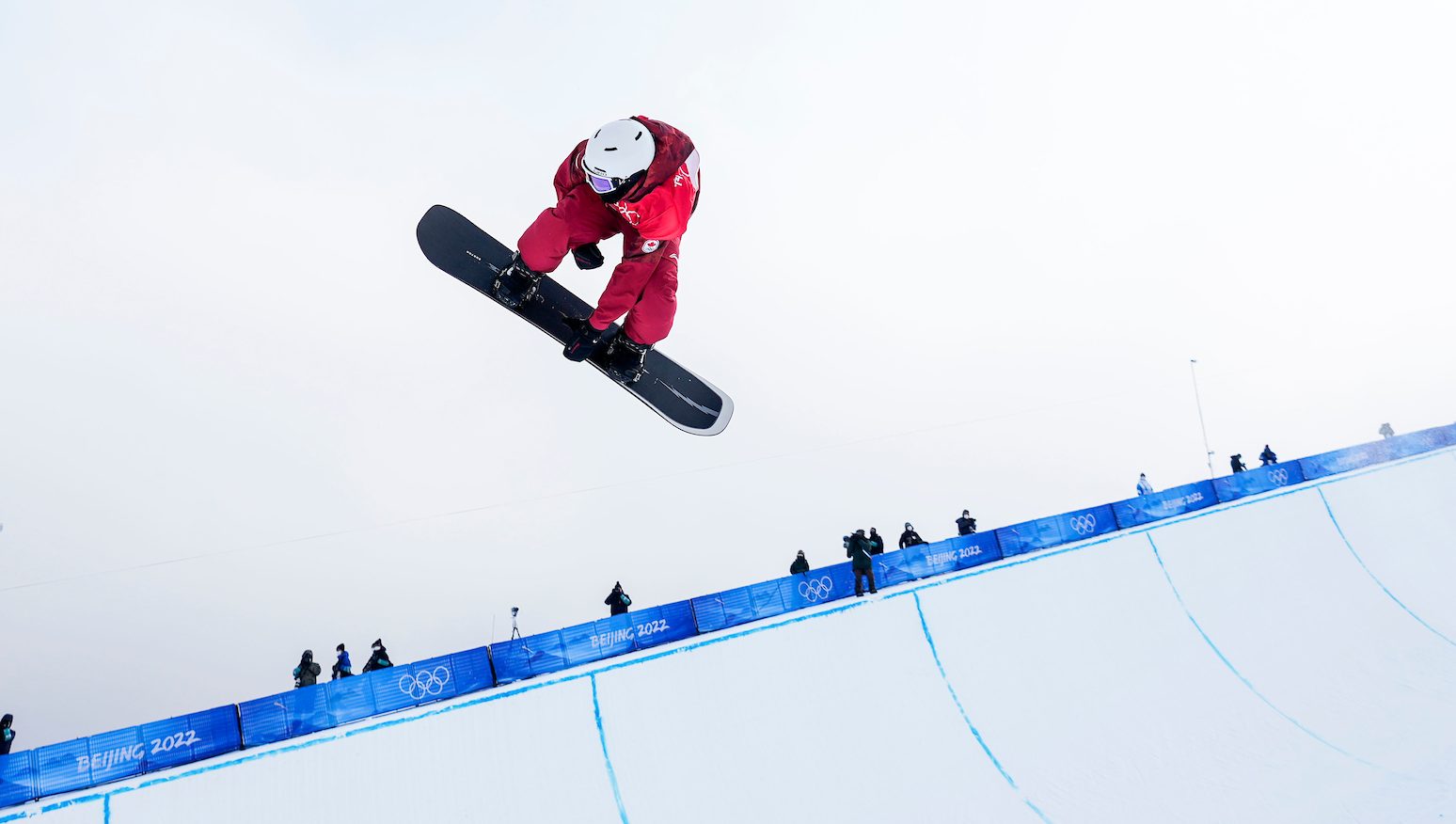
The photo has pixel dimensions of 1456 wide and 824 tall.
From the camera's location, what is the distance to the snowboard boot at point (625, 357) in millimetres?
4895

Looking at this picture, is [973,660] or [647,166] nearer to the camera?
[647,166]

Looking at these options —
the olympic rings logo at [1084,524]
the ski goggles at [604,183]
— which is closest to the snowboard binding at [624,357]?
the ski goggles at [604,183]

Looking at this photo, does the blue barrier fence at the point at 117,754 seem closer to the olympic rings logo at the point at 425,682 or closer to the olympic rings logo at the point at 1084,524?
the olympic rings logo at the point at 425,682

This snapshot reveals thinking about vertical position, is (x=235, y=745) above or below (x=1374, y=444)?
below

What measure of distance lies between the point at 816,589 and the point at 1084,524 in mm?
5737

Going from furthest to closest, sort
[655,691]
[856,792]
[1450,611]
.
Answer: [1450,611]
[655,691]
[856,792]

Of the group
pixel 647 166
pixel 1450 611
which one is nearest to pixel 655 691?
pixel 647 166

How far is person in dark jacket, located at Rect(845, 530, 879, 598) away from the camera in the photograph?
361 inches

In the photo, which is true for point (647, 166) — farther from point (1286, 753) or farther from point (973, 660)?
point (1286, 753)

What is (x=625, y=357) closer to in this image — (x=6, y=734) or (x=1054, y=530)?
(x=6, y=734)

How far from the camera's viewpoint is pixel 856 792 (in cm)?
586

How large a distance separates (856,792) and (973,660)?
207cm

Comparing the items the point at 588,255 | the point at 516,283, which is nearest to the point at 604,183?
the point at 588,255

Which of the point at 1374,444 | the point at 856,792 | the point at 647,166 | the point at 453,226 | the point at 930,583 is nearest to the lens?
the point at 647,166
